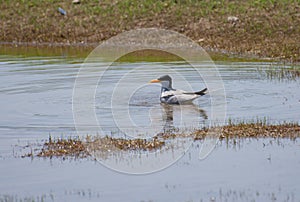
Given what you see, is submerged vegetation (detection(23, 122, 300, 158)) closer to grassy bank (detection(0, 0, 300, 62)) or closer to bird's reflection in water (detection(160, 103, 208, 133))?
bird's reflection in water (detection(160, 103, 208, 133))

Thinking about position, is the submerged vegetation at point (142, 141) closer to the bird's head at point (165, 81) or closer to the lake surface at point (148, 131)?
the lake surface at point (148, 131)

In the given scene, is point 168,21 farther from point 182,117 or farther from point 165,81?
point 182,117

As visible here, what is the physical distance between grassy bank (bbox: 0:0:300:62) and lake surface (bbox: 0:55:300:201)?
4451 mm

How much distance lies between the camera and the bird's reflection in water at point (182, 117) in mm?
15258

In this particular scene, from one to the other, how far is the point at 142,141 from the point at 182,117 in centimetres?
314

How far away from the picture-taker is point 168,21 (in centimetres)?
3228

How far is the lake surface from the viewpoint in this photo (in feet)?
35.8

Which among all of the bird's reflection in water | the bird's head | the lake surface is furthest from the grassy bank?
the bird's reflection in water

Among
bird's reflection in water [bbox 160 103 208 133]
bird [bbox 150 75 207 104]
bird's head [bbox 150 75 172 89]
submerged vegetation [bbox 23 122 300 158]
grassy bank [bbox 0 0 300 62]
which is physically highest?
grassy bank [bbox 0 0 300 62]

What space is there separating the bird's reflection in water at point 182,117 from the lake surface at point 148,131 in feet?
0.08

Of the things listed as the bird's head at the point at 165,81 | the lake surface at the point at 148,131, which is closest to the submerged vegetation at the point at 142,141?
the lake surface at the point at 148,131

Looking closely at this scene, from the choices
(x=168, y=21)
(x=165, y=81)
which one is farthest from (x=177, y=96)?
(x=168, y=21)

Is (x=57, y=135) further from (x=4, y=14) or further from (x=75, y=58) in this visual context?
(x=4, y=14)

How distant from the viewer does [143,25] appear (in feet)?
107
